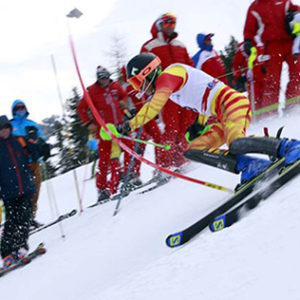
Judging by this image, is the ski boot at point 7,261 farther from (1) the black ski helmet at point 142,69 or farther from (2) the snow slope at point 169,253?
(1) the black ski helmet at point 142,69

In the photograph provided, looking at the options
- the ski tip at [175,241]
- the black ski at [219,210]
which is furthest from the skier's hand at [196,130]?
the ski tip at [175,241]

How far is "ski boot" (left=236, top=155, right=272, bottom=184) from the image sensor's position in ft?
12.5

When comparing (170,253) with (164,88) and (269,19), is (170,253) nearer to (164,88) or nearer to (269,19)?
(164,88)

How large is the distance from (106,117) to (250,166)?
3.36 m

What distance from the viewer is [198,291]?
2.08 metres

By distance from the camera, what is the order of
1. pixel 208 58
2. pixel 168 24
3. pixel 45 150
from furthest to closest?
1. pixel 208 58
2. pixel 168 24
3. pixel 45 150

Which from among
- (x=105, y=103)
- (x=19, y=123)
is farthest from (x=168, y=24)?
(x=19, y=123)

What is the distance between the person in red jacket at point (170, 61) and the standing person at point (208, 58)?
902 millimetres

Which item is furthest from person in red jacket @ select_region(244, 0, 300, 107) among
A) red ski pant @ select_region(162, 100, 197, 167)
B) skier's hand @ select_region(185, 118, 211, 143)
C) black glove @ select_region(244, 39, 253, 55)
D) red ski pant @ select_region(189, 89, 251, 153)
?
red ski pant @ select_region(189, 89, 251, 153)

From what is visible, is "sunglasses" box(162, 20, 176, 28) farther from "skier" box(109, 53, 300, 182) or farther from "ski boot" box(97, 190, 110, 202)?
"skier" box(109, 53, 300, 182)

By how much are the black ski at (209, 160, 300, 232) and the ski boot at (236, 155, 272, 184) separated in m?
0.64

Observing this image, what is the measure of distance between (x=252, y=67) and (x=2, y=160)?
4.73 meters

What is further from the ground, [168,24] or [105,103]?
[168,24]

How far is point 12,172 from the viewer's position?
5.05 m
